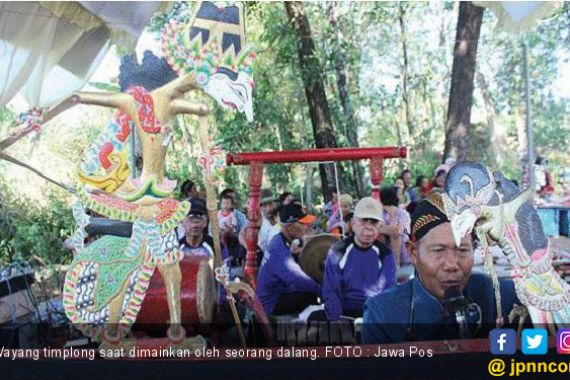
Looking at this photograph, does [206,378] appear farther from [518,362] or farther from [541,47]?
[541,47]

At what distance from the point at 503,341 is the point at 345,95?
1500mm

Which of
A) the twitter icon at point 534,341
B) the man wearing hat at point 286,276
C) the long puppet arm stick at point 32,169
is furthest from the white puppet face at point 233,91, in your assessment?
the twitter icon at point 534,341

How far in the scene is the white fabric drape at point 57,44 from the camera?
4.09 metres

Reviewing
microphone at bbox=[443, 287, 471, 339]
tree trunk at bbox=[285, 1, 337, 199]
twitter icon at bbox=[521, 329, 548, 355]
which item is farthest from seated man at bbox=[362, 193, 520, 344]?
tree trunk at bbox=[285, 1, 337, 199]

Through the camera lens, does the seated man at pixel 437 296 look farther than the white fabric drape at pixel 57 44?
Yes

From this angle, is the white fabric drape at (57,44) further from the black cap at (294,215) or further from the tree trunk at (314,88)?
the black cap at (294,215)

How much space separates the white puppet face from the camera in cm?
416

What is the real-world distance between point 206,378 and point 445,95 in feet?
6.30

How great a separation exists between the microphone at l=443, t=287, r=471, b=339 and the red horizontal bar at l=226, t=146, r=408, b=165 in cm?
74

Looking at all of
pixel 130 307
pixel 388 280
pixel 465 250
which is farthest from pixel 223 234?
pixel 465 250

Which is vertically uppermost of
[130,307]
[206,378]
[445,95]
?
[445,95]

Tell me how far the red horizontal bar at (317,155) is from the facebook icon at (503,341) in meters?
1.02

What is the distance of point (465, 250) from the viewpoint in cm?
421

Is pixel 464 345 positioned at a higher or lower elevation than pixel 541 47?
lower
